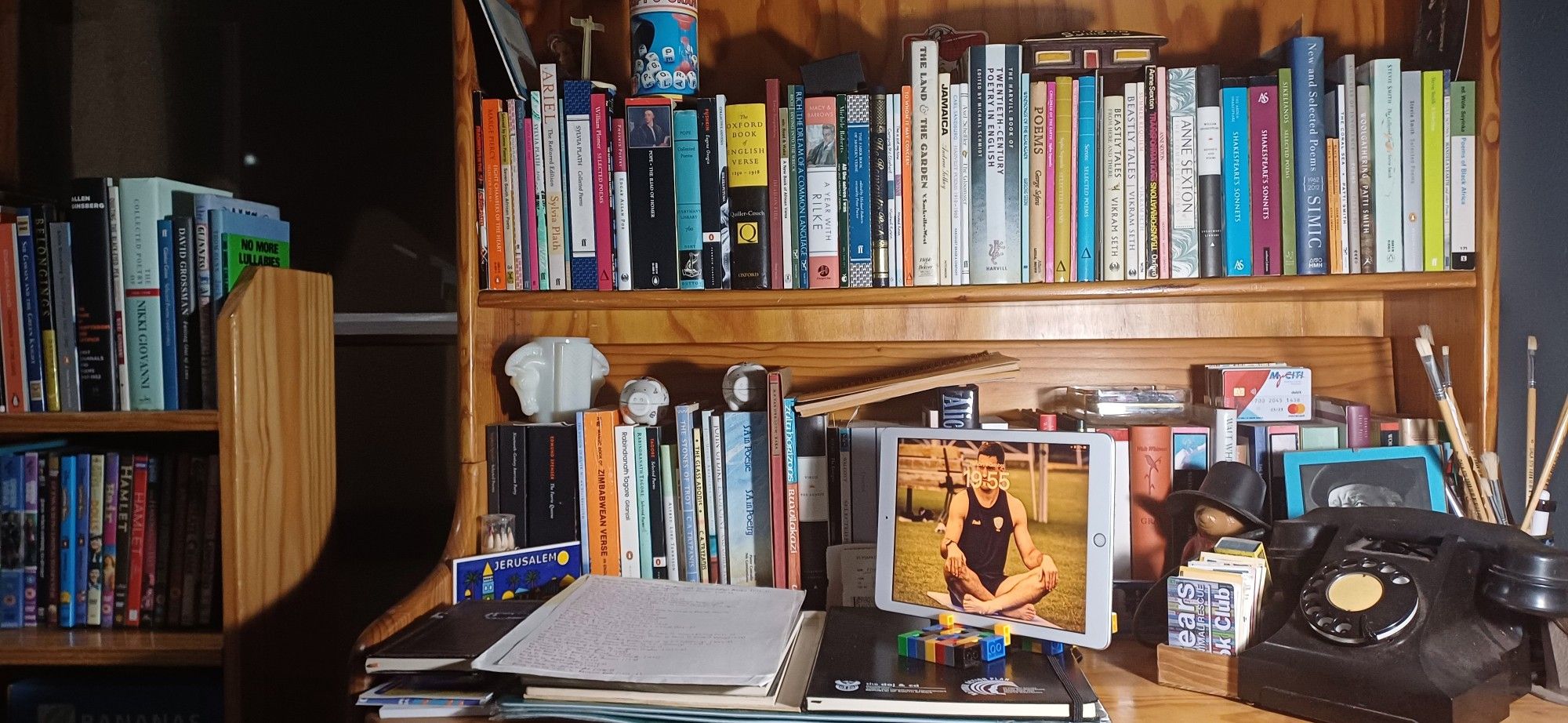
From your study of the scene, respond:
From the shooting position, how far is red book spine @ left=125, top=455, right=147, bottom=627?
1.20m

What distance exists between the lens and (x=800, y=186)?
114 centimetres

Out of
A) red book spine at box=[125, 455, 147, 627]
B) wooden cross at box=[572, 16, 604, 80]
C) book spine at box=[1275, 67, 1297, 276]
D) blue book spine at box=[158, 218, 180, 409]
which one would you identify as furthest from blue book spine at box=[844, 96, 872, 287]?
red book spine at box=[125, 455, 147, 627]

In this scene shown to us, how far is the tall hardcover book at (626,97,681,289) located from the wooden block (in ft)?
2.20

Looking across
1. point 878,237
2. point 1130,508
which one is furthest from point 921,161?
point 1130,508

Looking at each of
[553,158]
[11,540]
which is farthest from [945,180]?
[11,540]

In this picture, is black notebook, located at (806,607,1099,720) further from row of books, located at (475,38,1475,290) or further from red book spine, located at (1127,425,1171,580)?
row of books, located at (475,38,1475,290)

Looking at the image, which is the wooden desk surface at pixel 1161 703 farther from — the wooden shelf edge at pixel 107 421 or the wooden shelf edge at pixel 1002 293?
the wooden shelf edge at pixel 107 421

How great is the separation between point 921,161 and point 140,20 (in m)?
1.29

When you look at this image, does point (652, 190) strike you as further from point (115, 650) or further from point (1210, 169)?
point (115, 650)

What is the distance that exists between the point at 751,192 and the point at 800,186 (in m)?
0.06

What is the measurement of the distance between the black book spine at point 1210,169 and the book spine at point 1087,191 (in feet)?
0.38

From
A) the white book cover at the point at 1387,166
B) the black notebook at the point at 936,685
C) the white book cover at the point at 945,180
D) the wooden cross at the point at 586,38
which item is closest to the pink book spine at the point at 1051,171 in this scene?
the white book cover at the point at 945,180

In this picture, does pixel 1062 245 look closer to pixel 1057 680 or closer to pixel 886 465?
pixel 886 465

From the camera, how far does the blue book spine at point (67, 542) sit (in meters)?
1.20
